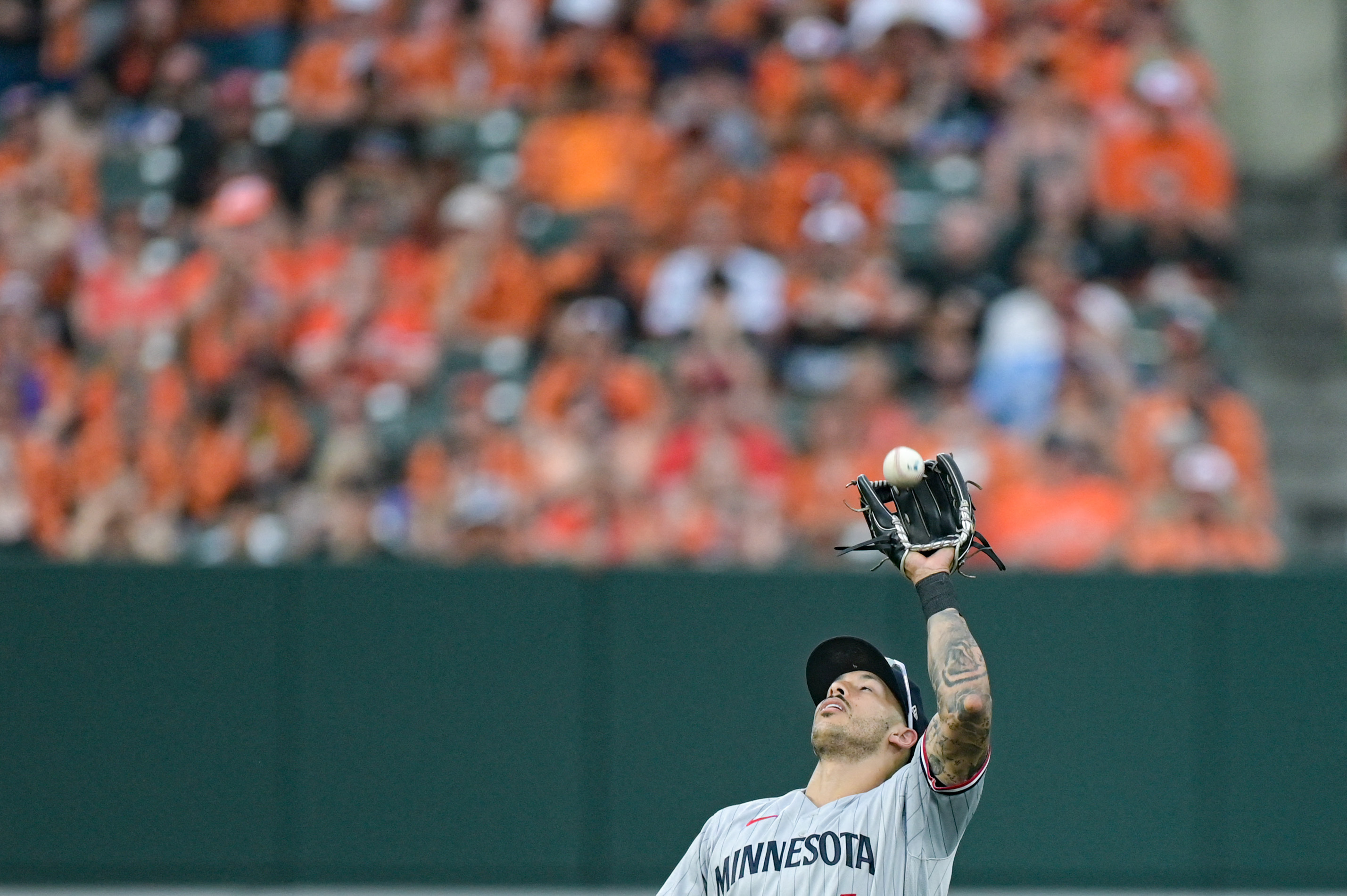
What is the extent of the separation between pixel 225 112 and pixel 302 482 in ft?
10.3

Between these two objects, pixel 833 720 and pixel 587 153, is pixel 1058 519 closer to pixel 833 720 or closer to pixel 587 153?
pixel 587 153

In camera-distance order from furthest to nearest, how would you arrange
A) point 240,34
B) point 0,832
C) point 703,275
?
point 240,34 → point 703,275 → point 0,832

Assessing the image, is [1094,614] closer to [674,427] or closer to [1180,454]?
[1180,454]

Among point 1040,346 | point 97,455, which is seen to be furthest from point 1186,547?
point 97,455

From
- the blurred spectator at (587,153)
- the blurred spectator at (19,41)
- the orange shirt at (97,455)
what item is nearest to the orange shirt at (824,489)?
the blurred spectator at (587,153)

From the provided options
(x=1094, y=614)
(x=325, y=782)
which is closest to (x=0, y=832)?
(x=325, y=782)

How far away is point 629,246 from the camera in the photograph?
1059cm

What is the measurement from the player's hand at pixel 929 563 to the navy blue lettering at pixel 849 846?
66cm

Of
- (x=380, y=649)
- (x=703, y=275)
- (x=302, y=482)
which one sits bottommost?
(x=380, y=649)

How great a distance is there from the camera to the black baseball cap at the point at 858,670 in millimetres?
4648

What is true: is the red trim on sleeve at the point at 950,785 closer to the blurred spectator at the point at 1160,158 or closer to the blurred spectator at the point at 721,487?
the blurred spectator at the point at 721,487

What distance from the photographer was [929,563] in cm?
421

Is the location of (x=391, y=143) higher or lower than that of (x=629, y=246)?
higher

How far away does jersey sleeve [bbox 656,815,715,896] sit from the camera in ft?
15.2
